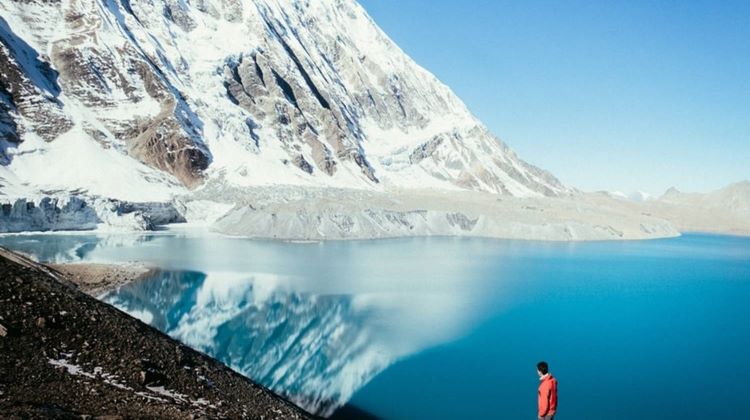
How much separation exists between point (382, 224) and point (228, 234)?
16.0 meters

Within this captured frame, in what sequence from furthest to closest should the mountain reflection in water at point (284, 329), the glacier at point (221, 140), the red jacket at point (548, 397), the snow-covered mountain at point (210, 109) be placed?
the snow-covered mountain at point (210, 109) → the glacier at point (221, 140) → the mountain reflection in water at point (284, 329) → the red jacket at point (548, 397)

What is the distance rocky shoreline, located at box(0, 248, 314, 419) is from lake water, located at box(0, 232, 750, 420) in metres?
2.77

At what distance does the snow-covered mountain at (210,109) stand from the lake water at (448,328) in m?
28.0

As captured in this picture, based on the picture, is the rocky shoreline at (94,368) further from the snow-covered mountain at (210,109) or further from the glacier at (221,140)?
the snow-covered mountain at (210,109)

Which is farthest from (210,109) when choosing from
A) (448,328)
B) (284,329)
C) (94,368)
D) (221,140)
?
(94,368)

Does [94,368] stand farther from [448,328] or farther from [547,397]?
[448,328]

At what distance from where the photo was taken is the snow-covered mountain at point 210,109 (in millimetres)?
63062

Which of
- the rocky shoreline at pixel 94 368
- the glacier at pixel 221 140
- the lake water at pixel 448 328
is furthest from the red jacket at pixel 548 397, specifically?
the glacier at pixel 221 140

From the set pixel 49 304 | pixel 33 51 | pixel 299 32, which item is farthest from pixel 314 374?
pixel 299 32

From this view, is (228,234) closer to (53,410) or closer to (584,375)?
(584,375)

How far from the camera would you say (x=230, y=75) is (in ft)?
318

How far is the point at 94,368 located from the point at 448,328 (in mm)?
12310

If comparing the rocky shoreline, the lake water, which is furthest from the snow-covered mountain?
the rocky shoreline

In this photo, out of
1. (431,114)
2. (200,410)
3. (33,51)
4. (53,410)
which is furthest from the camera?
(431,114)
